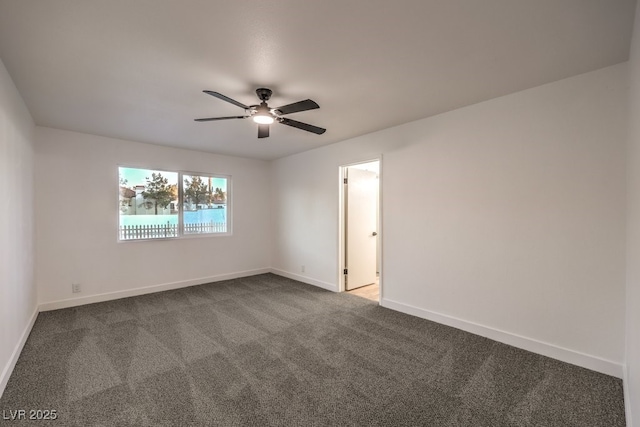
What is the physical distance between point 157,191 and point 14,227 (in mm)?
2196

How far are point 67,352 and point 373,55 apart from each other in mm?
3728

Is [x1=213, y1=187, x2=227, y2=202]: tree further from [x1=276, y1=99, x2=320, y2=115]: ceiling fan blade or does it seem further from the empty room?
[x1=276, y1=99, x2=320, y2=115]: ceiling fan blade

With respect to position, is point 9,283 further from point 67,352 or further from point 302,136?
point 302,136

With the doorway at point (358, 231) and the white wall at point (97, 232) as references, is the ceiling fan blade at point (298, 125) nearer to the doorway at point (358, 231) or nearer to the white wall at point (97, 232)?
the doorway at point (358, 231)

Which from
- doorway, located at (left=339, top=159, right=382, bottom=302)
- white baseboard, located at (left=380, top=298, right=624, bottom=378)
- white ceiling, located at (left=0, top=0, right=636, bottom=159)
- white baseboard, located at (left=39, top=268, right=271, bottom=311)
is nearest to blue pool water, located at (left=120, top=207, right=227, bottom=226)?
white baseboard, located at (left=39, top=268, right=271, bottom=311)

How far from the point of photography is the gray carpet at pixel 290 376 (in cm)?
181

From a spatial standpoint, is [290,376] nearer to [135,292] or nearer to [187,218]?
[135,292]

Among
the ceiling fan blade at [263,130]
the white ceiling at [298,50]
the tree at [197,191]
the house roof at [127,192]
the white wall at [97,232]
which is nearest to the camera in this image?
the white ceiling at [298,50]

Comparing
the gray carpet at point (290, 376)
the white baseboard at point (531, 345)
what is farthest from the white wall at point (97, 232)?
the white baseboard at point (531, 345)

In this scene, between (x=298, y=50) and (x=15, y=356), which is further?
(x=15, y=356)

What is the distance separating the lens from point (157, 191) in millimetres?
4645

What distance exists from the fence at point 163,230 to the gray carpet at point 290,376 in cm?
134

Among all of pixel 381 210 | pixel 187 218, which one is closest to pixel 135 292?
pixel 187 218

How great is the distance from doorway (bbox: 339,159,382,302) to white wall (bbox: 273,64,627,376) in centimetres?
82
